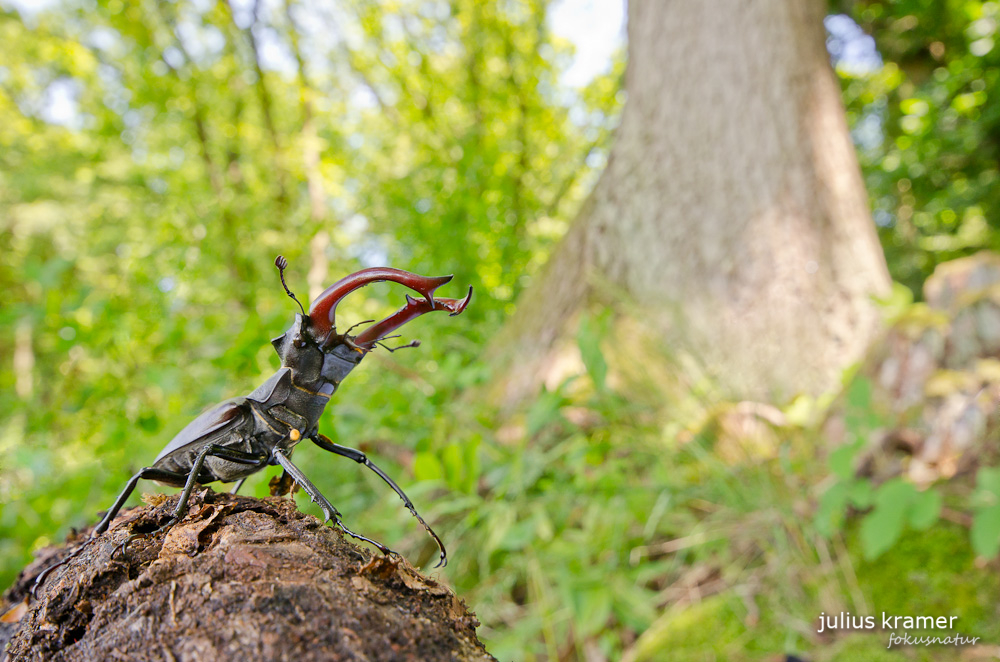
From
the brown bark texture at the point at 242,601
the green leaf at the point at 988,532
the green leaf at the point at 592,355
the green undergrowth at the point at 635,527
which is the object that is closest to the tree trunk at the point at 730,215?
the green undergrowth at the point at 635,527

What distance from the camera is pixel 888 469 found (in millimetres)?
2205

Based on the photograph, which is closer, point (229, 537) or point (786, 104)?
point (229, 537)

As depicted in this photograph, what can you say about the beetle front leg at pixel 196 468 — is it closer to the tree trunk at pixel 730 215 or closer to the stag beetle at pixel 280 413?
the stag beetle at pixel 280 413

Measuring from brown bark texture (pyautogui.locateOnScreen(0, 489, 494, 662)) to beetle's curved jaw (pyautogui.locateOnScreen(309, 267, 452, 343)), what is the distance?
0.96 ft

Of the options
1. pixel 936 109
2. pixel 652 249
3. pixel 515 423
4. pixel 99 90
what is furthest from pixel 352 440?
pixel 99 90

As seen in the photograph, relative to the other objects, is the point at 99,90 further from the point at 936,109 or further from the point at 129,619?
the point at 936,109

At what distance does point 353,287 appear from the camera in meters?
0.85

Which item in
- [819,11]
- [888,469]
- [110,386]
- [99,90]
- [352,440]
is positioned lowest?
[888,469]

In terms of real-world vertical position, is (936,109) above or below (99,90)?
below

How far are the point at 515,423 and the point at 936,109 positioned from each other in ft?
25.8

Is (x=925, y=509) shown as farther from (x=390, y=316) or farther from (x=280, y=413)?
(x=280, y=413)

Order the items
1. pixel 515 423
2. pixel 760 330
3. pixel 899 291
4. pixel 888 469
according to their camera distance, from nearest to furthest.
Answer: pixel 888 469, pixel 899 291, pixel 515 423, pixel 760 330

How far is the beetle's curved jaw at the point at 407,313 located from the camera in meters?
0.83

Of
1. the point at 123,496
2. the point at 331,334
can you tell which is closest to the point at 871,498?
the point at 331,334
